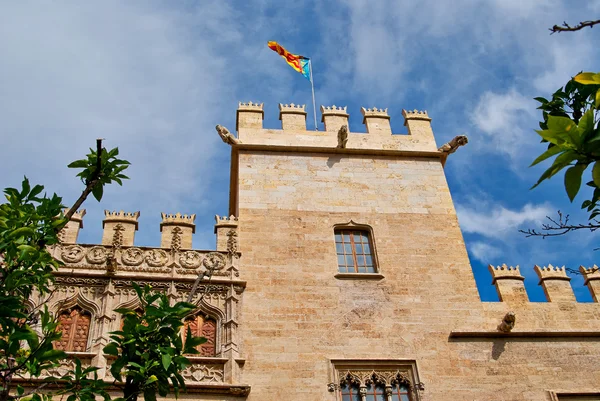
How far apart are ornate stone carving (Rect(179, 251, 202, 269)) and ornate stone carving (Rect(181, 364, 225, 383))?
223 centimetres

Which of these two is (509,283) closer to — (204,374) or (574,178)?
(204,374)

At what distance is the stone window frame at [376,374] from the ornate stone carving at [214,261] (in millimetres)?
3059

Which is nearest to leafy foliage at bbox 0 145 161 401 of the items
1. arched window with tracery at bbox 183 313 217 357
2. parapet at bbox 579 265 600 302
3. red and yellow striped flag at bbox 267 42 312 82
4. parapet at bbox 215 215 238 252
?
arched window with tracery at bbox 183 313 217 357

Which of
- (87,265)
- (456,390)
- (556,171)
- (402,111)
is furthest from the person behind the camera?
(402,111)

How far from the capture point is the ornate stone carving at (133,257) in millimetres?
12273

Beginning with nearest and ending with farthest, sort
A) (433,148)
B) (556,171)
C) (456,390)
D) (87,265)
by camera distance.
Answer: (556,171), (456,390), (87,265), (433,148)

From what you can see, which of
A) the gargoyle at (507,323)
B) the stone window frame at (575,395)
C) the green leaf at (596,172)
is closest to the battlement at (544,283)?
the gargoyle at (507,323)

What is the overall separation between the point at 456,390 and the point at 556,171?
863cm

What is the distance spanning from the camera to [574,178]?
11.6ft

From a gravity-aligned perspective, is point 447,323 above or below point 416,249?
below

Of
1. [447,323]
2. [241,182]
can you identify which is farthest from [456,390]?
[241,182]

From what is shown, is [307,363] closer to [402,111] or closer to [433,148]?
[433,148]

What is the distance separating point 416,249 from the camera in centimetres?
1338

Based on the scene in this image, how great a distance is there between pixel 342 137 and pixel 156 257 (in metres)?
5.47
